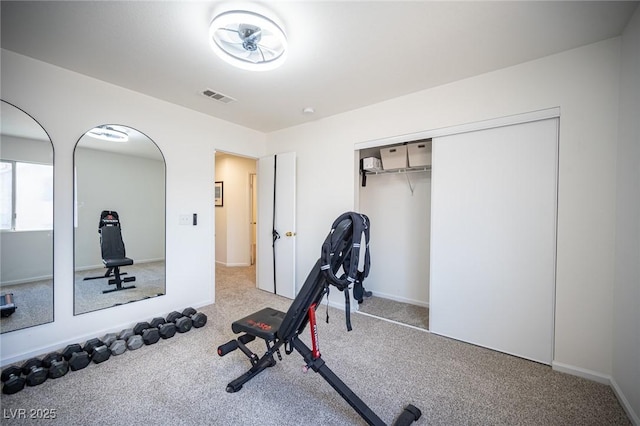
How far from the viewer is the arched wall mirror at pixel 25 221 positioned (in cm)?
221

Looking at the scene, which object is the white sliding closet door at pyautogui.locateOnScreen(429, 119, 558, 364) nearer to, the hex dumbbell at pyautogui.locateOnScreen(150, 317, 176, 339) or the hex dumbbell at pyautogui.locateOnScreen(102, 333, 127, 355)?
the hex dumbbell at pyautogui.locateOnScreen(150, 317, 176, 339)

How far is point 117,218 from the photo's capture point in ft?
9.60

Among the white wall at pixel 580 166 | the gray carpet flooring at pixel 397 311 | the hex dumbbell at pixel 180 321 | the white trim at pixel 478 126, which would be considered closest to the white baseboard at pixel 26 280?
the hex dumbbell at pixel 180 321

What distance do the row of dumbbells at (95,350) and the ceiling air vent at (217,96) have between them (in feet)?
8.32

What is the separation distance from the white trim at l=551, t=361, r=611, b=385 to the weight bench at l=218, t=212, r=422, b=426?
4.69 ft

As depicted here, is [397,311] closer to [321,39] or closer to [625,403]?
[625,403]

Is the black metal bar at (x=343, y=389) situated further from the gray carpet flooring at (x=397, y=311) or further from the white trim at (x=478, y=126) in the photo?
the white trim at (x=478, y=126)

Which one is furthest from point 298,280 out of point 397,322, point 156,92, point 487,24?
point 487,24

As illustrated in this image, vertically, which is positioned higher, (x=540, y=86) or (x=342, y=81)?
(x=342, y=81)

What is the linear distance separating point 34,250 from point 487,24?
4216 mm

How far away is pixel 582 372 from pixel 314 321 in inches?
88.1

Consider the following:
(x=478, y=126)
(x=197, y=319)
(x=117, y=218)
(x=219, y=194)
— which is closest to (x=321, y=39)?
(x=478, y=126)

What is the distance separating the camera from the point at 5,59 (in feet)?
7.02

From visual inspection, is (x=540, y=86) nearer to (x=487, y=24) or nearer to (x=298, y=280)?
(x=487, y=24)
